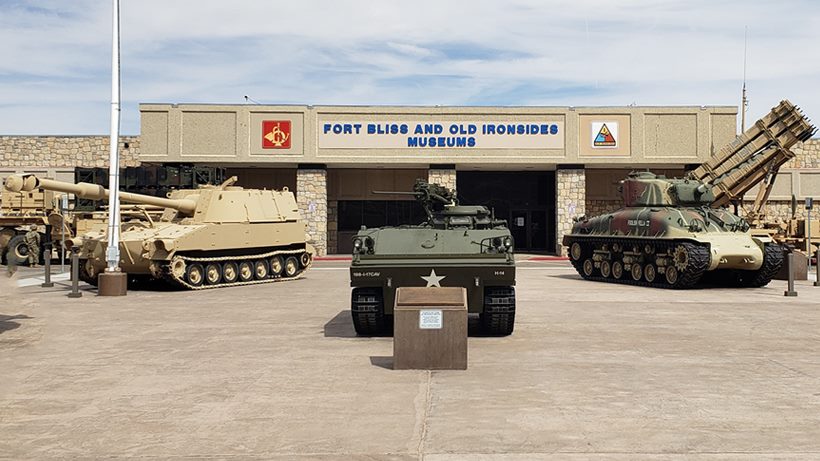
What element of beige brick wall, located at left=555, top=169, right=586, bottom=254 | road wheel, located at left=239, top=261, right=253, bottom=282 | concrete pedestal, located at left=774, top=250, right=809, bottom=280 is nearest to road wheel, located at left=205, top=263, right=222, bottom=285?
road wheel, located at left=239, top=261, right=253, bottom=282

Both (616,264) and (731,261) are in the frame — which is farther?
(616,264)

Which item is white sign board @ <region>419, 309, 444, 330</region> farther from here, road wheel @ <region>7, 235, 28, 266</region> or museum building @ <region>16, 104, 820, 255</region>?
museum building @ <region>16, 104, 820, 255</region>

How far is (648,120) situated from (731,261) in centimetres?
1833

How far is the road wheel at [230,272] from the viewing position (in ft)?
74.5

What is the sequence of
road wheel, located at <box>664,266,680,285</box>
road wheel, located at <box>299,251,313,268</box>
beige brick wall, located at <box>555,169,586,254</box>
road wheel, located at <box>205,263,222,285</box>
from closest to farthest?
road wheel, located at <box>664,266,680,285</box>, road wheel, located at <box>205,263,222,285</box>, road wheel, located at <box>299,251,313,268</box>, beige brick wall, located at <box>555,169,586,254</box>

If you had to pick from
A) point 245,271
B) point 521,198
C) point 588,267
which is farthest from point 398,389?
point 521,198

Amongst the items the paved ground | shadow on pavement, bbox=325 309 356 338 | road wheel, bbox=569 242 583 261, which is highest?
road wheel, bbox=569 242 583 261

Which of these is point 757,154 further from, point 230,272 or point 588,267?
point 230,272

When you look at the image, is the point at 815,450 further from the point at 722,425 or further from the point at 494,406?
the point at 494,406

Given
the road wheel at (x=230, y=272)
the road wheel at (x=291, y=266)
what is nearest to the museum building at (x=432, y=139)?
the road wheel at (x=291, y=266)

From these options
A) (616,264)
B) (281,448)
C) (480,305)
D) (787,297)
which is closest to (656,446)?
(281,448)

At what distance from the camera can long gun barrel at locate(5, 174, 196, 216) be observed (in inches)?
728

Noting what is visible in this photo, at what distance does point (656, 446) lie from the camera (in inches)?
262

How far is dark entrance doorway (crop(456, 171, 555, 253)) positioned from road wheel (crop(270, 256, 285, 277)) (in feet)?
65.1
